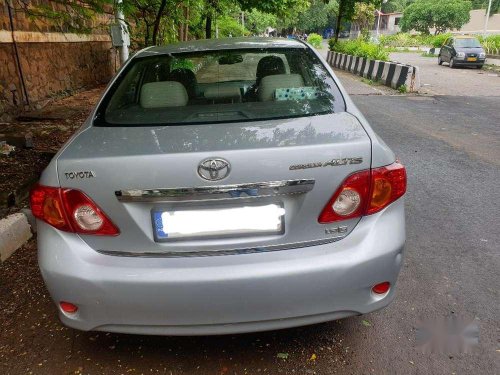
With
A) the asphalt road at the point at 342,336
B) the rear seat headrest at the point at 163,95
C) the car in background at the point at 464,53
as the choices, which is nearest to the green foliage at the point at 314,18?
the car in background at the point at 464,53

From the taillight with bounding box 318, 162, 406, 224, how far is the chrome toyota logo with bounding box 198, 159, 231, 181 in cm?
47

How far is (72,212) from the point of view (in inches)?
77.0

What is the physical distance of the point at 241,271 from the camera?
1.89 m

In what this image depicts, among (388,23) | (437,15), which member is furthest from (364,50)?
(388,23)

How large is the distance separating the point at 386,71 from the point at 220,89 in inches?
501

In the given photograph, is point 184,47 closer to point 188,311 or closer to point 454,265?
point 188,311

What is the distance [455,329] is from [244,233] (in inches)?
55.6

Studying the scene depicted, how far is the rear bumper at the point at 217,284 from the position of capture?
1888mm

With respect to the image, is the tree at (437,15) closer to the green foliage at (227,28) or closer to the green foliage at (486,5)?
the green foliage at (486,5)

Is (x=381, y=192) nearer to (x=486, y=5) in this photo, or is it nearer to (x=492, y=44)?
(x=492, y=44)

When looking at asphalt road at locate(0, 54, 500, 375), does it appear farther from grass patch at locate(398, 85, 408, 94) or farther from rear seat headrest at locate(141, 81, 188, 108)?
grass patch at locate(398, 85, 408, 94)

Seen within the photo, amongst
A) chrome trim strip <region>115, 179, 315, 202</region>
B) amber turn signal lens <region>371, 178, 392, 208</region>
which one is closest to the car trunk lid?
chrome trim strip <region>115, 179, 315, 202</region>

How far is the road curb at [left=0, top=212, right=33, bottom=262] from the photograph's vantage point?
11.0ft

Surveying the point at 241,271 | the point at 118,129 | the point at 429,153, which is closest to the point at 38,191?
the point at 118,129
